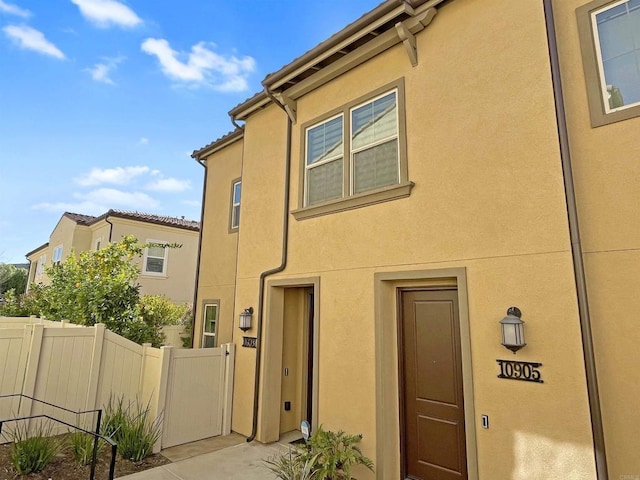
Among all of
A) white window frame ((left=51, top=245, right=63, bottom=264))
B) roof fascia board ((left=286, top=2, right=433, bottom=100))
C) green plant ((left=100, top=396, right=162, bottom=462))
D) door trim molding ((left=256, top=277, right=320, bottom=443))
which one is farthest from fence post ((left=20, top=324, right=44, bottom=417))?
white window frame ((left=51, top=245, right=63, bottom=264))

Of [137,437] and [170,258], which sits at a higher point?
[170,258]

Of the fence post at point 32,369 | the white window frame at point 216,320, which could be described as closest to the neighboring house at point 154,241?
the white window frame at point 216,320

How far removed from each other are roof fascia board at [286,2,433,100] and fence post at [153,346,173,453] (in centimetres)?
538

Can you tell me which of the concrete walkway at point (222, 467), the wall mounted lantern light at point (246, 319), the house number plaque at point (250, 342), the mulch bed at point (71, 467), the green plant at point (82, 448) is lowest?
the concrete walkway at point (222, 467)

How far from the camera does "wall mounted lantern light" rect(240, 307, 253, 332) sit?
23.3 ft

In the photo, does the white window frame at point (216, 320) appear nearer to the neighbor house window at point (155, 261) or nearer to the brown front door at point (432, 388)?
the brown front door at point (432, 388)

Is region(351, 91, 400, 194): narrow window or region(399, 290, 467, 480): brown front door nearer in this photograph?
region(399, 290, 467, 480): brown front door

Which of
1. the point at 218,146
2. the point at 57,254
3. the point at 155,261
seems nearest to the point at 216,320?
the point at 218,146

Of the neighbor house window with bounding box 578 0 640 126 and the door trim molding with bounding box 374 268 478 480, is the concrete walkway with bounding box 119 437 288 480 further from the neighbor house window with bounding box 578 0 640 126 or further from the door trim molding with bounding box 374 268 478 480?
the neighbor house window with bounding box 578 0 640 126

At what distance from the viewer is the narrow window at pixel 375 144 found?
5.55 m

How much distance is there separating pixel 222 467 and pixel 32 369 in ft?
11.8

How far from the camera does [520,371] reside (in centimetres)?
384

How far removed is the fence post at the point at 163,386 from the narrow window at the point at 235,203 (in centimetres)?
A: 376

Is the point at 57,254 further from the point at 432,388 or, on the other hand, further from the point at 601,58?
the point at 601,58
